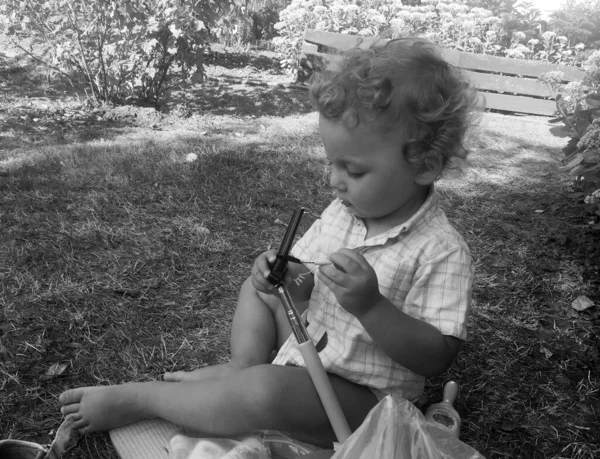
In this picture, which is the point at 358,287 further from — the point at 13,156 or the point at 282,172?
the point at 13,156

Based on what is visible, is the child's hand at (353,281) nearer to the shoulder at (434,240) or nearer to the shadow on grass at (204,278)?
the shoulder at (434,240)

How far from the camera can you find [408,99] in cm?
113

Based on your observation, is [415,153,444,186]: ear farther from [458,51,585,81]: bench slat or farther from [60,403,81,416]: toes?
[458,51,585,81]: bench slat

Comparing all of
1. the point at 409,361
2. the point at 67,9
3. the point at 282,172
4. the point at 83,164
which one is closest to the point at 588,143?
the point at 409,361

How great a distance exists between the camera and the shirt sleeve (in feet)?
3.69

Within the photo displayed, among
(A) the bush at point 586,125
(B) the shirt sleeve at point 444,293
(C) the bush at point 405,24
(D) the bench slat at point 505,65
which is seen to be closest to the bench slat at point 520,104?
(D) the bench slat at point 505,65

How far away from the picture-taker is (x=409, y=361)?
3.63 feet

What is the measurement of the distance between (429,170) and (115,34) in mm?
3171

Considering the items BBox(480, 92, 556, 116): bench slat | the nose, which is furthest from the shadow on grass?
BBox(480, 92, 556, 116): bench slat

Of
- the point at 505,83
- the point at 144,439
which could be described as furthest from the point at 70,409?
the point at 505,83

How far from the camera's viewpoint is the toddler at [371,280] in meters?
1.11

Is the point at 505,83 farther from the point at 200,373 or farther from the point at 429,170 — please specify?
the point at 200,373

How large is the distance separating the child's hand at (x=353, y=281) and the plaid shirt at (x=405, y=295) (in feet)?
0.48

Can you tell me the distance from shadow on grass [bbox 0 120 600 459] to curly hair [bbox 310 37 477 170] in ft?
2.62
